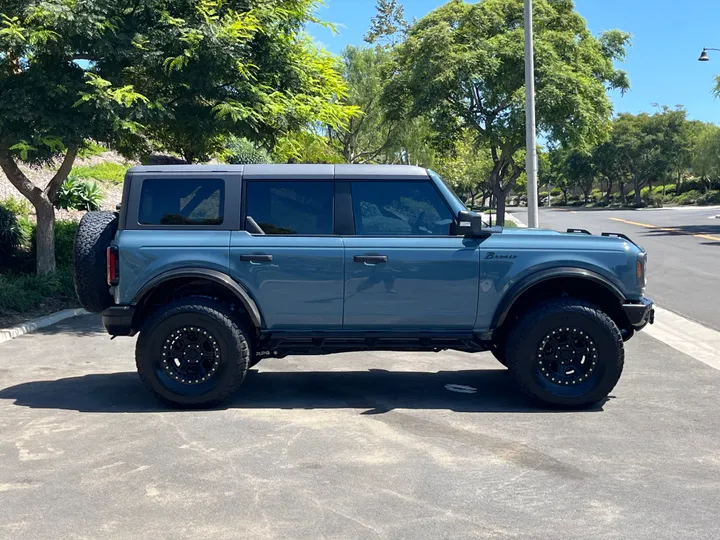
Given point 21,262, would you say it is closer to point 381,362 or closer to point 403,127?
point 381,362

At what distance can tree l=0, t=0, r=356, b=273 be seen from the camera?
10.5 m

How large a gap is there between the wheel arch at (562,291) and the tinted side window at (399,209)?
823 mm

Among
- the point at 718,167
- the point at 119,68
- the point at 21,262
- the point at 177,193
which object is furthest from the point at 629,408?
the point at 718,167

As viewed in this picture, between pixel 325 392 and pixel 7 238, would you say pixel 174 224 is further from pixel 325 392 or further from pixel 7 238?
pixel 7 238

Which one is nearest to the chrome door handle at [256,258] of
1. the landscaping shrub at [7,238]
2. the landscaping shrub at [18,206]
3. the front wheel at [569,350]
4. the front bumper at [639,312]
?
the front wheel at [569,350]

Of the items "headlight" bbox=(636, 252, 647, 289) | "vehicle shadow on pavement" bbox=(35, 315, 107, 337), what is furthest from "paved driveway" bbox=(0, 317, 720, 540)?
"vehicle shadow on pavement" bbox=(35, 315, 107, 337)

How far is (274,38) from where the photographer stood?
472 inches

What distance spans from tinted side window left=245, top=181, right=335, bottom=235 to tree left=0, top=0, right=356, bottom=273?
468 cm

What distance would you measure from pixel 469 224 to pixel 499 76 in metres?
15.6

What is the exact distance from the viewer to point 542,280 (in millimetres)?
6359

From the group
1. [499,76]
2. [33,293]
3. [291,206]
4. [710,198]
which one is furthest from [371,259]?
[710,198]

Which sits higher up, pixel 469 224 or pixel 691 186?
pixel 691 186

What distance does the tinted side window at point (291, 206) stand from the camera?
6.58 meters

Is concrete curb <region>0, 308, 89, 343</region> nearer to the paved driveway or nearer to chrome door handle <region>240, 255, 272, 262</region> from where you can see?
the paved driveway
